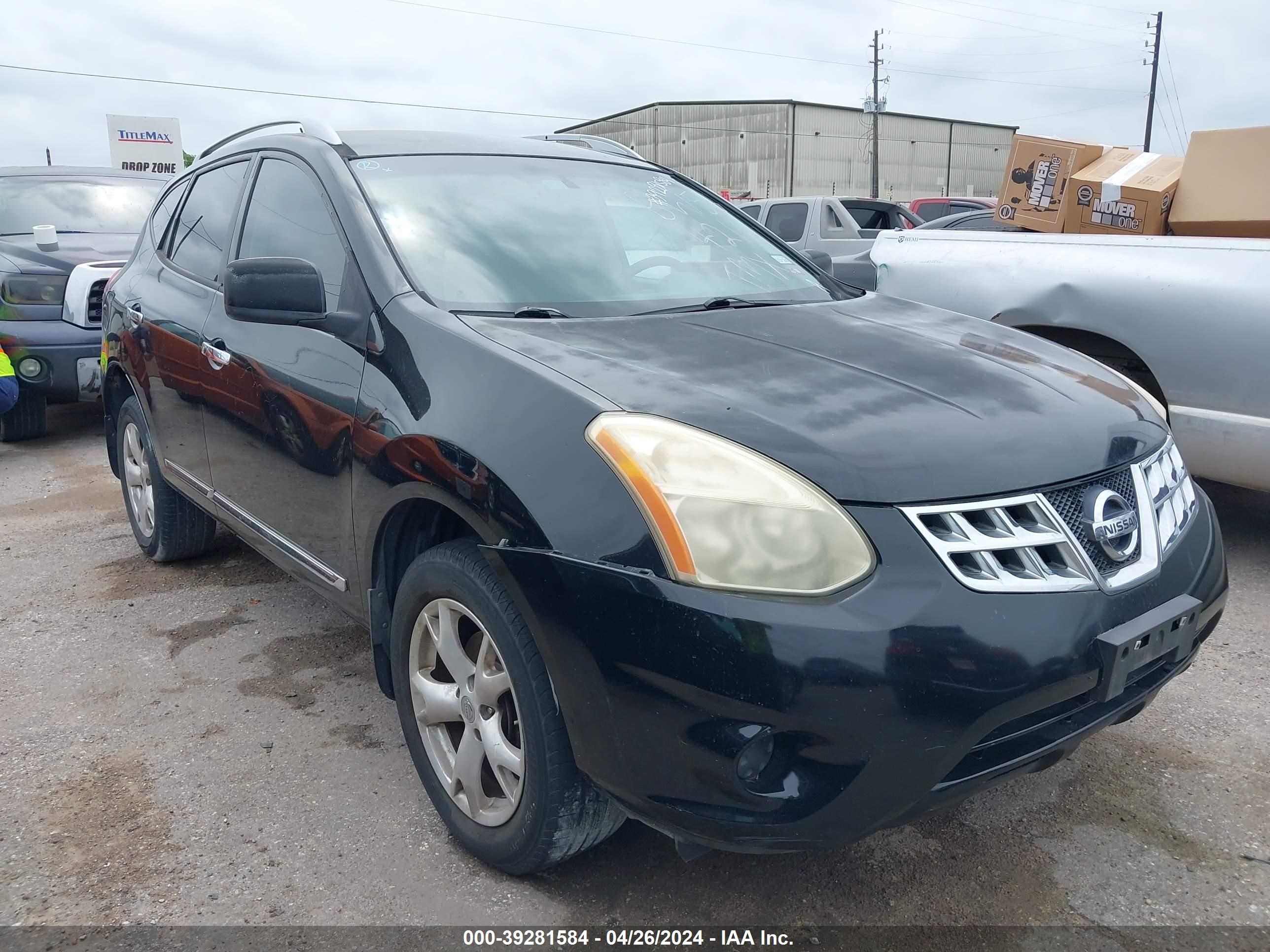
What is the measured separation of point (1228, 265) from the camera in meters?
3.80

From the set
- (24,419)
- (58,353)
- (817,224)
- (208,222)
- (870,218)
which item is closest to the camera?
(208,222)

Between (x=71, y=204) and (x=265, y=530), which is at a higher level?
(x=71, y=204)

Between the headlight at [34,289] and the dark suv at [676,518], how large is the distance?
4.77m

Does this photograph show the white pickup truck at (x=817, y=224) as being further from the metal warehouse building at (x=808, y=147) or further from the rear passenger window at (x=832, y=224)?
the metal warehouse building at (x=808, y=147)

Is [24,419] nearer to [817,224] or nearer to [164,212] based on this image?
[164,212]

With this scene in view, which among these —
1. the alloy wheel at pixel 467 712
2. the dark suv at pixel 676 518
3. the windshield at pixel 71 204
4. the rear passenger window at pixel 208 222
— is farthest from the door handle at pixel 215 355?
the windshield at pixel 71 204

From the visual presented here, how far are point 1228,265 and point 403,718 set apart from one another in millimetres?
3452

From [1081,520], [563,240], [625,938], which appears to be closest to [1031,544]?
[1081,520]

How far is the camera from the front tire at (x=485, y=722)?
1944 mm

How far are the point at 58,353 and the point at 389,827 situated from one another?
5564mm

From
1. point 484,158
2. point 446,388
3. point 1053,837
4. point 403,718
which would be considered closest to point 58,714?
point 403,718

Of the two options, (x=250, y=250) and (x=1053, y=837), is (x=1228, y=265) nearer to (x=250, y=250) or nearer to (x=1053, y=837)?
(x=1053, y=837)

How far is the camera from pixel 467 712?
7.18 feet

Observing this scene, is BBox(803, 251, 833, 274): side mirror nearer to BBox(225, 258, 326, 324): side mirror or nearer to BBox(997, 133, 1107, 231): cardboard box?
BBox(225, 258, 326, 324): side mirror
